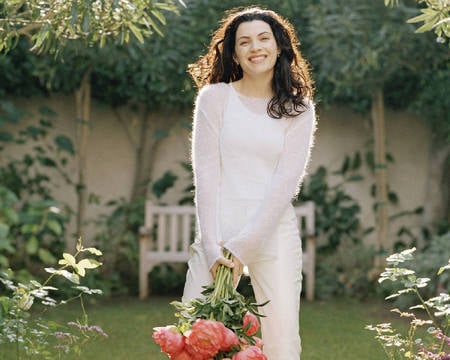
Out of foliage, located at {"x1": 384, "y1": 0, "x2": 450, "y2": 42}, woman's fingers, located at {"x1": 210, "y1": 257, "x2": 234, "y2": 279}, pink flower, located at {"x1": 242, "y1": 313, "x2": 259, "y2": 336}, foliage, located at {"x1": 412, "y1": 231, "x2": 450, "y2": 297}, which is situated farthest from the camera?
foliage, located at {"x1": 412, "y1": 231, "x2": 450, "y2": 297}

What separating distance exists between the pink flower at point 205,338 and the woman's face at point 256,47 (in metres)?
0.95

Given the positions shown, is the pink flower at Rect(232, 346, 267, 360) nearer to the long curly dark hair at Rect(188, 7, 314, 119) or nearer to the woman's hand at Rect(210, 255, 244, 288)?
the woman's hand at Rect(210, 255, 244, 288)

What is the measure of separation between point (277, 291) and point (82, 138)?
16.0 ft

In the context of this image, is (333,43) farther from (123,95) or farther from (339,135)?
(123,95)

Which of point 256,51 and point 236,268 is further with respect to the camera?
point 256,51

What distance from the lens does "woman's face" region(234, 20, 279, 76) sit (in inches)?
119

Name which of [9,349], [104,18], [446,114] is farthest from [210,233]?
[446,114]

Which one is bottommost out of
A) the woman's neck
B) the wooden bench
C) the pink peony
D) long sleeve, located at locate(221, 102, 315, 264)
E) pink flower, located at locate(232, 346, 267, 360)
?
the wooden bench

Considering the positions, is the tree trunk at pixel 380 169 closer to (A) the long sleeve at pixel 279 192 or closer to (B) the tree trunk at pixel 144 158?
(B) the tree trunk at pixel 144 158

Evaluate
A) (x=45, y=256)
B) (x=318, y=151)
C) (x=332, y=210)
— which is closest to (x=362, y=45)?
(x=318, y=151)

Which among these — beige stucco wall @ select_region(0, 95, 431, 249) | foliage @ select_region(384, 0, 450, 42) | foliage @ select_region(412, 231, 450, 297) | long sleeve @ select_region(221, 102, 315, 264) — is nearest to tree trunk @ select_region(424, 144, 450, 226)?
beige stucco wall @ select_region(0, 95, 431, 249)

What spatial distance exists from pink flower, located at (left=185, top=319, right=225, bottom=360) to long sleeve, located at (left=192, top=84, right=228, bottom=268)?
39cm

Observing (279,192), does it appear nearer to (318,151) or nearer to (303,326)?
(303,326)

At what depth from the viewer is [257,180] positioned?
298 cm
